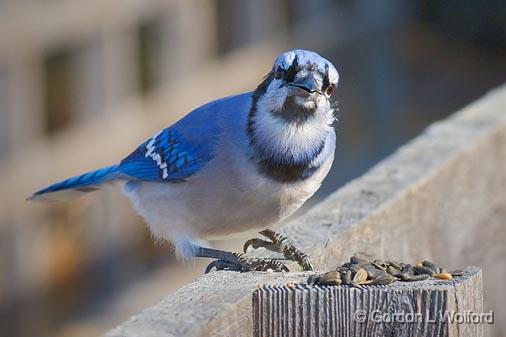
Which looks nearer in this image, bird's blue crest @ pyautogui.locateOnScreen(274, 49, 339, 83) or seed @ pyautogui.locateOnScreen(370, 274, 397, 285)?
seed @ pyautogui.locateOnScreen(370, 274, 397, 285)

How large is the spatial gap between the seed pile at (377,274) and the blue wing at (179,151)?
43.1 inches

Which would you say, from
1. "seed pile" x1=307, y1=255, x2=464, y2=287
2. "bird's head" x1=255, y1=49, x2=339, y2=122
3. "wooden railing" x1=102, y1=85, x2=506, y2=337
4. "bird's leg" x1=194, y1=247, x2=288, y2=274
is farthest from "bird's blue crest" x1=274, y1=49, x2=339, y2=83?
"seed pile" x1=307, y1=255, x2=464, y2=287

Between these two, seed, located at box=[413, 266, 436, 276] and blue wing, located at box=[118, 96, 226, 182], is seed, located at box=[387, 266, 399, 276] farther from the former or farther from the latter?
blue wing, located at box=[118, 96, 226, 182]

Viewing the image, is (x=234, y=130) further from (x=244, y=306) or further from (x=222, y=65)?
(x=222, y=65)

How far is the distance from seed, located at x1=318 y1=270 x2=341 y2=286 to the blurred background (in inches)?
131

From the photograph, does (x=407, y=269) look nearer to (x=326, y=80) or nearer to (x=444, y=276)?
(x=444, y=276)

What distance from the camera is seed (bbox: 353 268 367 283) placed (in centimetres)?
238

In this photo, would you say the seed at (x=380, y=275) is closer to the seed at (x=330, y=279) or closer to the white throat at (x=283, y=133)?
the seed at (x=330, y=279)

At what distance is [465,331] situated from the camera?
7.54 ft

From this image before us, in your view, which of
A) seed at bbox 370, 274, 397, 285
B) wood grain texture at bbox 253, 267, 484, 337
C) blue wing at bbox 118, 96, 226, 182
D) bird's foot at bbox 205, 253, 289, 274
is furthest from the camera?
blue wing at bbox 118, 96, 226, 182

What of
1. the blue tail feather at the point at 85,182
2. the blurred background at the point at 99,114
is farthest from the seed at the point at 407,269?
the blurred background at the point at 99,114

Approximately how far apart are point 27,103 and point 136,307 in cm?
121

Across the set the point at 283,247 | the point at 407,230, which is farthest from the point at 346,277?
the point at 407,230

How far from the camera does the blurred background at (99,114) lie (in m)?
5.68
